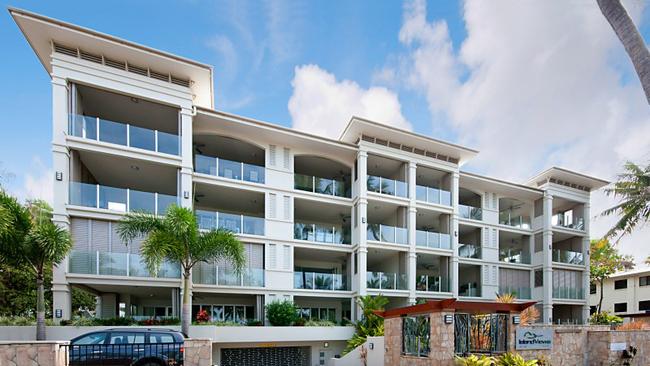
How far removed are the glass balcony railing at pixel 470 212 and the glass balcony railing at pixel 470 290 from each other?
4.45 metres

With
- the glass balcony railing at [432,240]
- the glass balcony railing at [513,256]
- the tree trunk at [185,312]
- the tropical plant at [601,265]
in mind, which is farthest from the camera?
the tropical plant at [601,265]

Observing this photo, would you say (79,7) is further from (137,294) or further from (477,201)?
(477,201)

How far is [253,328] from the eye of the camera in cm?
1834

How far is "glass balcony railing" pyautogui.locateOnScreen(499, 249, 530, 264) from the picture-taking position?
1134 inches

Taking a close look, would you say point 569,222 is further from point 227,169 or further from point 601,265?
point 227,169

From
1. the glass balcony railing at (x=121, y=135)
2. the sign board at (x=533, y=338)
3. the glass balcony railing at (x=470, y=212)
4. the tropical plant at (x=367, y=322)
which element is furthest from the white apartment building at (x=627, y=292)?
the glass balcony railing at (x=121, y=135)

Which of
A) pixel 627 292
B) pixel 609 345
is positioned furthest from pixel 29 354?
pixel 627 292

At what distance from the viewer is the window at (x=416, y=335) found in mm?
12016

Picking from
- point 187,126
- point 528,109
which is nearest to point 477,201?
point 528,109

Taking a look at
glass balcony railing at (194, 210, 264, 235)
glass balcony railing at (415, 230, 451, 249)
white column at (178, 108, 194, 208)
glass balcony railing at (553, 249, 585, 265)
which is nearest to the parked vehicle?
white column at (178, 108, 194, 208)

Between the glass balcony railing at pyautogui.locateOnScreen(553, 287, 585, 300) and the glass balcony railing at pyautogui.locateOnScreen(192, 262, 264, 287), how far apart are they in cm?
2054

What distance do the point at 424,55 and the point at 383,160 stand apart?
31.5ft

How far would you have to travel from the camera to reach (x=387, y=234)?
2328 cm

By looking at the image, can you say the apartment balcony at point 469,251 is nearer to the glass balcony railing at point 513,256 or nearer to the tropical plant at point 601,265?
the glass balcony railing at point 513,256
